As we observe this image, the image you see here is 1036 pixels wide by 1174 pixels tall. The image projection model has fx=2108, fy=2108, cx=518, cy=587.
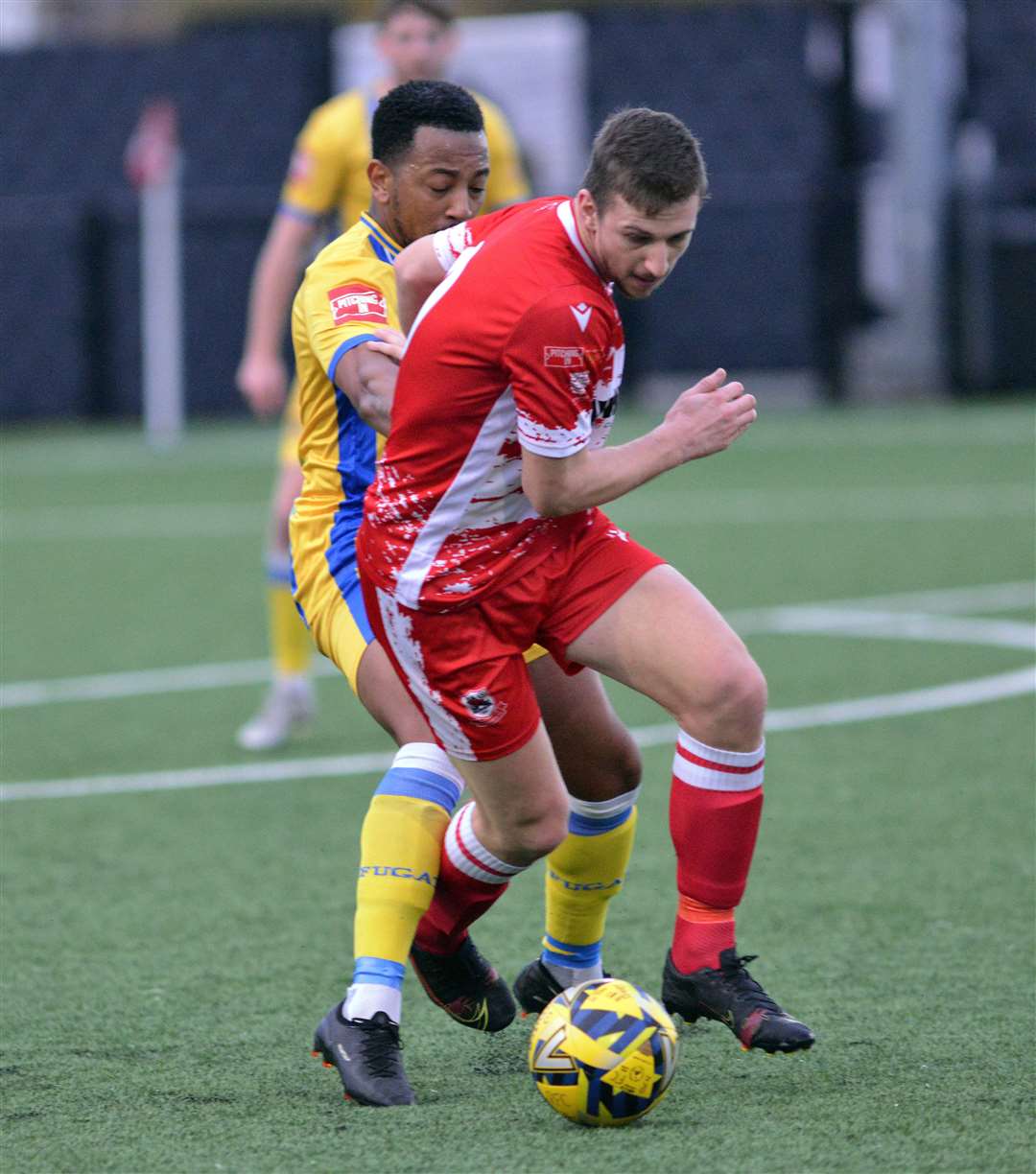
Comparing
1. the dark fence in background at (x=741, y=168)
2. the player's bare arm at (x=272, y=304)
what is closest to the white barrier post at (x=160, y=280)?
the dark fence in background at (x=741, y=168)

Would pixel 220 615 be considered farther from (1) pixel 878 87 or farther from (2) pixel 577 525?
(1) pixel 878 87

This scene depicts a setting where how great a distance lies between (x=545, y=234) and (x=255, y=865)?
8.02 feet

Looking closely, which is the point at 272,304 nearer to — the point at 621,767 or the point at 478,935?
the point at 478,935

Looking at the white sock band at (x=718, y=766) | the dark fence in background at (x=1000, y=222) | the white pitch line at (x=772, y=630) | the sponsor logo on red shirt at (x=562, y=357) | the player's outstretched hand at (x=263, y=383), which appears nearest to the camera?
the sponsor logo on red shirt at (x=562, y=357)

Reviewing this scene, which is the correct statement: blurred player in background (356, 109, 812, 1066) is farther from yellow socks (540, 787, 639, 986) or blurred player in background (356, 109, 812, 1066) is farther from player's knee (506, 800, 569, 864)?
yellow socks (540, 787, 639, 986)

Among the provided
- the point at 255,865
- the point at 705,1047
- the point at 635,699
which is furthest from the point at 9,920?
the point at 635,699

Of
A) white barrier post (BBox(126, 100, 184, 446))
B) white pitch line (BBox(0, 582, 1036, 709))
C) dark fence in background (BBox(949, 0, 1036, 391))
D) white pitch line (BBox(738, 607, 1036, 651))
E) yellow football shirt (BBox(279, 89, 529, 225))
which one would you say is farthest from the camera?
dark fence in background (BBox(949, 0, 1036, 391))

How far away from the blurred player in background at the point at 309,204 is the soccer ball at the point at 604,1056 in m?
2.95

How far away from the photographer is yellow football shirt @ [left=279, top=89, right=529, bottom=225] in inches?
262

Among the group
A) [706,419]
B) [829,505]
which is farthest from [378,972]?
[829,505]

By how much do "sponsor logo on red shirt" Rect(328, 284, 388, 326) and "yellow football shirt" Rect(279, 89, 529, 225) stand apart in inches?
88.3

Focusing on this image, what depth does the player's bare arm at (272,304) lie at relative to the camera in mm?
6852

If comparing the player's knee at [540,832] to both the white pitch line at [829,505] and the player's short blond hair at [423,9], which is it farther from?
the white pitch line at [829,505]

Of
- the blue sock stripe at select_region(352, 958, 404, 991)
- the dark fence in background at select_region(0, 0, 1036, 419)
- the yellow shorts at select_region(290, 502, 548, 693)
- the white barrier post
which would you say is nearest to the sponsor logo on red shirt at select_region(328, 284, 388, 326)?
the yellow shorts at select_region(290, 502, 548, 693)
